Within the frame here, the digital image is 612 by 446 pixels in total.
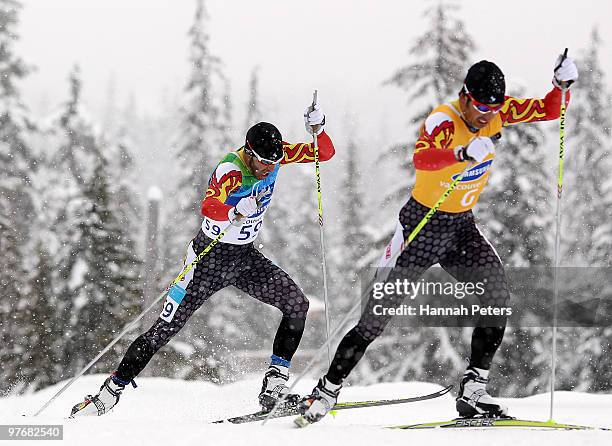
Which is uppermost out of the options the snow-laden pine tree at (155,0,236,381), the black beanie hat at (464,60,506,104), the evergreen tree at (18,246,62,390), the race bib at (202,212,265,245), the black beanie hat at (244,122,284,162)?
the snow-laden pine tree at (155,0,236,381)

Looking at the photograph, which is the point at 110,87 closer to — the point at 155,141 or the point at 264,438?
the point at 155,141

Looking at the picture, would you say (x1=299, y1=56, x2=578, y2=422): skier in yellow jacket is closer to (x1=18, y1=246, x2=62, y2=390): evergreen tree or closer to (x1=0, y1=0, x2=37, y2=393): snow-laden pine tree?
(x1=18, y1=246, x2=62, y2=390): evergreen tree

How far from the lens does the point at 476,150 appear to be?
4418 millimetres

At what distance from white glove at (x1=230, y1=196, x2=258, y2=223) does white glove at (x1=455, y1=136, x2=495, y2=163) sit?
1.73 metres

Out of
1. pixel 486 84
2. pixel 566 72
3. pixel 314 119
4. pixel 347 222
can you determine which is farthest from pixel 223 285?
pixel 347 222

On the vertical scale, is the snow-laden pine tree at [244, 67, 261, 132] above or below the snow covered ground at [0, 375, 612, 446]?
above

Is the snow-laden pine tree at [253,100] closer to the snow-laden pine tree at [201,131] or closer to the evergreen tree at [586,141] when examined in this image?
the snow-laden pine tree at [201,131]

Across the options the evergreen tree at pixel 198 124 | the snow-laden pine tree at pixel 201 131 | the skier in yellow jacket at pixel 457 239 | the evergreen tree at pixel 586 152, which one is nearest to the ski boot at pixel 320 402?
the skier in yellow jacket at pixel 457 239

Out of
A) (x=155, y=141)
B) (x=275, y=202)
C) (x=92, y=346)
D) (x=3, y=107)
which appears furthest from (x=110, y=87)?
(x=92, y=346)

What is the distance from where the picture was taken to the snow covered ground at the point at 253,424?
4.21m

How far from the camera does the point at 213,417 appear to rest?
8477mm

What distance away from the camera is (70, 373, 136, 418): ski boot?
5812mm

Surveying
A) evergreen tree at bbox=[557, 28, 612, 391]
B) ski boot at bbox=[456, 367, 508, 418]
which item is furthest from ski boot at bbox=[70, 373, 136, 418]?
evergreen tree at bbox=[557, 28, 612, 391]

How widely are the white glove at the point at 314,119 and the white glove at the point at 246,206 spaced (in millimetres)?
933
